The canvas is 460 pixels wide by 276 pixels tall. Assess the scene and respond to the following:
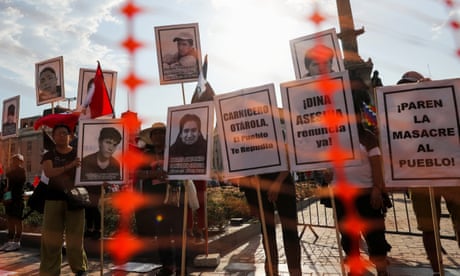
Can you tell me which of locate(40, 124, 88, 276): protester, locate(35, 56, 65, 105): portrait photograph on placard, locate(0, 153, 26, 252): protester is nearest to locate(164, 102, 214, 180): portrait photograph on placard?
locate(40, 124, 88, 276): protester

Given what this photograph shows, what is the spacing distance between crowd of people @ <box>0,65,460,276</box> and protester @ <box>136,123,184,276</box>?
0.01 m

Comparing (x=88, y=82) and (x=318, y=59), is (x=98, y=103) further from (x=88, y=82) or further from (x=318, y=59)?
(x=318, y=59)

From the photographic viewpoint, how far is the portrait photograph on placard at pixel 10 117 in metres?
7.41

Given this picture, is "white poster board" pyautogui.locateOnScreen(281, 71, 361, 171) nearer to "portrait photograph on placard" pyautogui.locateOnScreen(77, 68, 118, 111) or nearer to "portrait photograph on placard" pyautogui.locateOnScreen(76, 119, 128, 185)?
"portrait photograph on placard" pyautogui.locateOnScreen(76, 119, 128, 185)

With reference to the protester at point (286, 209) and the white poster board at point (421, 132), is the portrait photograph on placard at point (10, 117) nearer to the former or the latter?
the protester at point (286, 209)

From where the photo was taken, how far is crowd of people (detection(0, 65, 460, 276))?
3447mm

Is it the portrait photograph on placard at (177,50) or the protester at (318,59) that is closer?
the protester at (318,59)

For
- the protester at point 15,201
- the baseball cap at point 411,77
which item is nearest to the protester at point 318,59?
the baseball cap at point 411,77

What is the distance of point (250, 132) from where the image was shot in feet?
11.5

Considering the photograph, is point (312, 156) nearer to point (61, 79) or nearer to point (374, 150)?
point (374, 150)

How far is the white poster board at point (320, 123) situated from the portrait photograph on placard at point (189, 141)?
92 centimetres

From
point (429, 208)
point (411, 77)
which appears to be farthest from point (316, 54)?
point (429, 208)

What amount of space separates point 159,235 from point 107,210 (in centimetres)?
457

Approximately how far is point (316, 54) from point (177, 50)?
2.23 m
